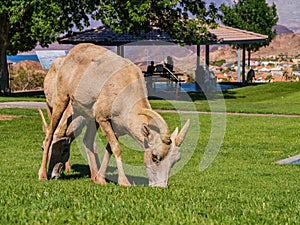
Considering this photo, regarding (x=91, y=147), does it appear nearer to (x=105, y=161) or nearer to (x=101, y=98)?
(x=105, y=161)

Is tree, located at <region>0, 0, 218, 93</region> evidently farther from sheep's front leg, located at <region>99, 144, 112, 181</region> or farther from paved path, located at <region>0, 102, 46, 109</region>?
sheep's front leg, located at <region>99, 144, 112, 181</region>

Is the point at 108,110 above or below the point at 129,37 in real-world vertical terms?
above

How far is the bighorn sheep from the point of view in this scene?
339 inches

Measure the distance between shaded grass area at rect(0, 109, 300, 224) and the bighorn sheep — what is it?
357mm

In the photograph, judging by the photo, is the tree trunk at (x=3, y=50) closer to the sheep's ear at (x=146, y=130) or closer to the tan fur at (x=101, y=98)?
the tan fur at (x=101, y=98)

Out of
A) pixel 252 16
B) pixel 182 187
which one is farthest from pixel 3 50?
pixel 252 16

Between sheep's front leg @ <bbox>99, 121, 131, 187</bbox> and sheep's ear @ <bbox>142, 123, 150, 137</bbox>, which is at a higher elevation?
sheep's ear @ <bbox>142, 123, 150, 137</bbox>

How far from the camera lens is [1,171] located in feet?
39.4

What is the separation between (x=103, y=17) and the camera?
32000 millimetres

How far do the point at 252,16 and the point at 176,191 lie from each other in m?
65.1

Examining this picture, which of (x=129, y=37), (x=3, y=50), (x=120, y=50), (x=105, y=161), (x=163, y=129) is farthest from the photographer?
(x=120, y=50)

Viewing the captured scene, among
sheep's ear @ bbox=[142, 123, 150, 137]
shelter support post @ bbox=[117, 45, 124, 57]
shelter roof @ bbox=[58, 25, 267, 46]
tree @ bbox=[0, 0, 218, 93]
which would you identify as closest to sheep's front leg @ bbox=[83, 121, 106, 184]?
sheep's ear @ bbox=[142, 123, 150, 137]

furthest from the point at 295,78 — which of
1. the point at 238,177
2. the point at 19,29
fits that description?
the point at 238,177

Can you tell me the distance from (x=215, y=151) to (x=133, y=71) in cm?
690
